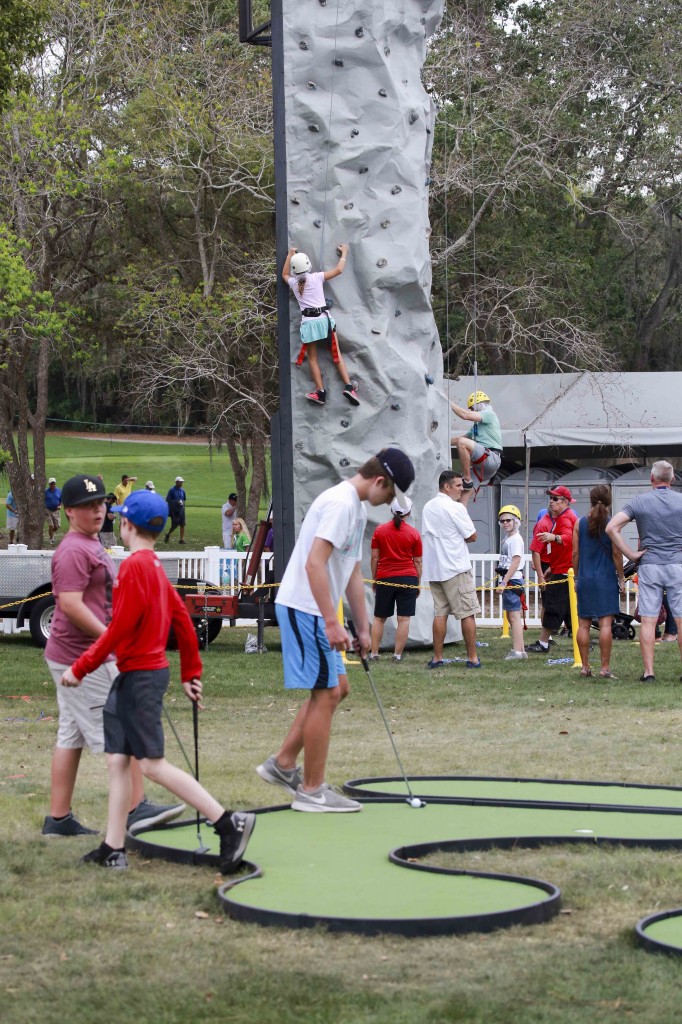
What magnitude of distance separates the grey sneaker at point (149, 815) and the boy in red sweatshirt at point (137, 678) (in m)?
0.51

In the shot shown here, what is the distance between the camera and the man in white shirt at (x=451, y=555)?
550 inches

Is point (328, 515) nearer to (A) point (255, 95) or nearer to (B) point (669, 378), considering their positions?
(B) point (669, 378)

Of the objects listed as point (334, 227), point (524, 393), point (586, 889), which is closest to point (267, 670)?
point (334, 227)

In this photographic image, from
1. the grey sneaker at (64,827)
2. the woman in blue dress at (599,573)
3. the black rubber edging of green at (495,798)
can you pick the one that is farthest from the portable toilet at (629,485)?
the grey sneaker at (64,827)

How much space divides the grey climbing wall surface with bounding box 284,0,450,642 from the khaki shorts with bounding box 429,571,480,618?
2.12 metres

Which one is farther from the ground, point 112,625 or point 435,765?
point 112,625

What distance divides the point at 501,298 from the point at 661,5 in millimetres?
8541

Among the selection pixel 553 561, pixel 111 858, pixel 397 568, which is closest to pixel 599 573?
pixel 397 568

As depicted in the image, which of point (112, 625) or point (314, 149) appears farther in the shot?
point (314, 149)

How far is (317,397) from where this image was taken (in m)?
15.7

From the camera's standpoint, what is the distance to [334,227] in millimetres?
15820

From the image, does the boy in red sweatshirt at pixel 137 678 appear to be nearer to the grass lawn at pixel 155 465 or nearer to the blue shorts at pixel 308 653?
the blue shorts at pixel 308 653

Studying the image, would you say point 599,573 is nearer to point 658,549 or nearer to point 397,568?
point 658,549

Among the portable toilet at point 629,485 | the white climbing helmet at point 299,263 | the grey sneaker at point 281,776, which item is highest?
the white climbing helmet at point 299,263
